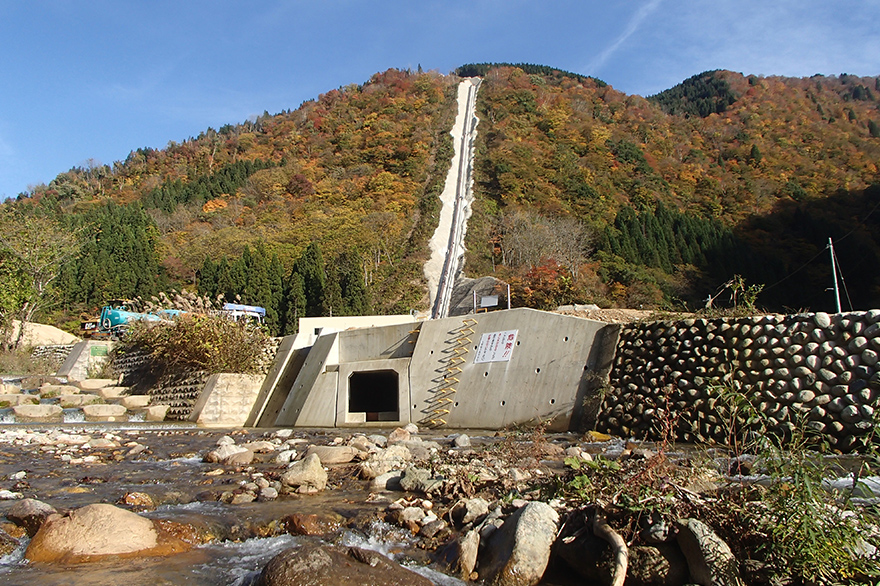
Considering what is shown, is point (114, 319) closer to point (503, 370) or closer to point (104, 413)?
point (104, 413)

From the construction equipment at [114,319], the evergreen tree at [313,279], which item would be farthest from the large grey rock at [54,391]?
the evergreen tree at [313,279]

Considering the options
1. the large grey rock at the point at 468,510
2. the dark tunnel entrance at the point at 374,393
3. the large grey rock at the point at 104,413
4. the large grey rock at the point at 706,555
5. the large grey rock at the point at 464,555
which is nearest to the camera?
→ the large grey rock at the point at 706,555

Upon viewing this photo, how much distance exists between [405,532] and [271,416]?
12656mm

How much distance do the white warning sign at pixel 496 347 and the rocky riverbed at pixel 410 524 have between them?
519 cm

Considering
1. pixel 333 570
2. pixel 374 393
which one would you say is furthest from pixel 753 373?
pixel 374 393

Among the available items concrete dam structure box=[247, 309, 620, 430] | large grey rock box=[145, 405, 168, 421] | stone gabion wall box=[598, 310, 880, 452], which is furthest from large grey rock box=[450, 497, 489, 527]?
large grey rock box=[145, 405, 168, 421]

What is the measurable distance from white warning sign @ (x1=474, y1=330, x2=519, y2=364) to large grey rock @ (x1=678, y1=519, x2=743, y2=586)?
28.4 feet

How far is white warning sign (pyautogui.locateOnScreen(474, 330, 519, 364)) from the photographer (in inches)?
467

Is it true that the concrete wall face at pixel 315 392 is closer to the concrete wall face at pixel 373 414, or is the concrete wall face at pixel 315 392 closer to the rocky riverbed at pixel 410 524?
the concrete wall face at pixel 373 414

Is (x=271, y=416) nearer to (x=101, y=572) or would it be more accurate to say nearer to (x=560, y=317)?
(x=560, y=317)

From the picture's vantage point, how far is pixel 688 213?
45562 mm

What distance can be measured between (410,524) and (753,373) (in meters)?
6.12

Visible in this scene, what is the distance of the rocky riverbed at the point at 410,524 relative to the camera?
10.3ft

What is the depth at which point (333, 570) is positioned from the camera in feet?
10.4
